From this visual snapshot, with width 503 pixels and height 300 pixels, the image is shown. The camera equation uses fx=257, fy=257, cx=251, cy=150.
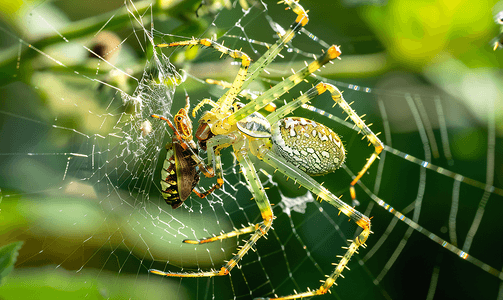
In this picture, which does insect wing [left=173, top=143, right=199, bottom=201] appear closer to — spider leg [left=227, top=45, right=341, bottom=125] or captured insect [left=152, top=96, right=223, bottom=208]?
captured insect [left=152, top=96, right=223, bottom=208]

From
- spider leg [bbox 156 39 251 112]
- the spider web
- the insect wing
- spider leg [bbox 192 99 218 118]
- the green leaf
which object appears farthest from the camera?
spider leg [bbox 192 99 218 118]

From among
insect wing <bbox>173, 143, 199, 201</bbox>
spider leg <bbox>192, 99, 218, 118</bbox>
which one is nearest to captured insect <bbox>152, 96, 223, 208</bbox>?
insect wing <bbox>173, 143, 199, 201</bbox>

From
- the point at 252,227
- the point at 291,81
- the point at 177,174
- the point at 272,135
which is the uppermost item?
the point at 291,81

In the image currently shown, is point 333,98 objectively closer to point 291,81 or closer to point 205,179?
point 291,81

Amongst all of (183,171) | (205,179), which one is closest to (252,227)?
(205,179)

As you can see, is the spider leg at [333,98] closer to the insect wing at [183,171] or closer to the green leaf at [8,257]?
the insect wing at [183,171]

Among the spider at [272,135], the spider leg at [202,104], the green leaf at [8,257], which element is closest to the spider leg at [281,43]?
the spider at [272,135]
